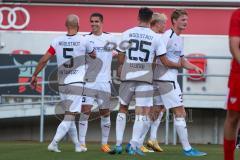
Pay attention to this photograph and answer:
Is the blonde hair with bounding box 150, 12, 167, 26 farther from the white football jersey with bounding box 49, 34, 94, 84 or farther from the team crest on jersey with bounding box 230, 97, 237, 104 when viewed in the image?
the team crest on jersey with bounding box 230, 97, 237, 104

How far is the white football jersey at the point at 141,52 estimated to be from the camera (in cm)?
885

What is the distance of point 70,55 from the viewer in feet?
30.3

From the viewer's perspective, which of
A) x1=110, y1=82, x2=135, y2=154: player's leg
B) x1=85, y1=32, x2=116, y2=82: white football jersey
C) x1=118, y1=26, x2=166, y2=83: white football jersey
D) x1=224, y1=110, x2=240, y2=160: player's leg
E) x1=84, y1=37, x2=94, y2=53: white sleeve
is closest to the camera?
x1=224, y1=110, x2=240, y2=160: player's leg

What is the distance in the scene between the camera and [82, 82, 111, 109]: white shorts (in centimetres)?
991

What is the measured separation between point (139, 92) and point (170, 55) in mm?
688

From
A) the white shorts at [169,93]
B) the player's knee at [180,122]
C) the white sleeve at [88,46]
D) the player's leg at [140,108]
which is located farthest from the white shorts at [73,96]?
the player's knee at [180,122]

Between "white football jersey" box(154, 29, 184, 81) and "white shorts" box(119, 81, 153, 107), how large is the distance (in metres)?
0.38

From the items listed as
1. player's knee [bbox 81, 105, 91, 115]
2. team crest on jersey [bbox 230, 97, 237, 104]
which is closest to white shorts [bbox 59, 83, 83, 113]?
player's knee [bbox 81, 105, 91, 115]

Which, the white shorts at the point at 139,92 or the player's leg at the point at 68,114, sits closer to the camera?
the white shorts at the point at 139,92

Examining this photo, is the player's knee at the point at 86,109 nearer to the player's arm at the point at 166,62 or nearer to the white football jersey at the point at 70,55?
the white football jersey at the point at 70,55

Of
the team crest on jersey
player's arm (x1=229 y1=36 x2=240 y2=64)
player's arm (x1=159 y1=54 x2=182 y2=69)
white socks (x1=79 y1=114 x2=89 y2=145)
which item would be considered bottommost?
white socks (x1=79 y1=114 x2=89 y2=145)

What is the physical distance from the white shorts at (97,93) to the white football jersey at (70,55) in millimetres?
590

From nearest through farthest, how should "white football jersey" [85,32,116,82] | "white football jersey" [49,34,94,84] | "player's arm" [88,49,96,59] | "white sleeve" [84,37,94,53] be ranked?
"white football jersey" [49,34,94,84]
"white sleeve" [84,37,94,53]
"player's arm" [88,49,96,59]
"white football jersey" [85,32,116,82]

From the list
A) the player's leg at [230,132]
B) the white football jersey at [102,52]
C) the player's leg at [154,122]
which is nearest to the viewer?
the player's leg at [230,132]
